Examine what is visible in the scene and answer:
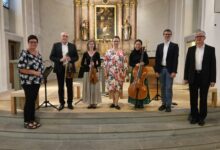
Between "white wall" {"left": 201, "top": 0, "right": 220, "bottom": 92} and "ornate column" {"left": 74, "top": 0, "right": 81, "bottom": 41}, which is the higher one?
"ornate column" {"left": 74, "top": 0, "right": 81, "bottom": 41}

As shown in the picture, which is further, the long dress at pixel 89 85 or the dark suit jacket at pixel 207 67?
the long dress at pixel 89 85

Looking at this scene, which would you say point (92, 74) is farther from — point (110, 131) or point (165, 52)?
point (165, 52)

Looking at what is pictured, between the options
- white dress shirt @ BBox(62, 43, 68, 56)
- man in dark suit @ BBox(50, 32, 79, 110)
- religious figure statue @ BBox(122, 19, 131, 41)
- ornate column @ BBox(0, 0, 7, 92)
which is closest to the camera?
man in dark suit @ BBox(50, 32, 79, 110)

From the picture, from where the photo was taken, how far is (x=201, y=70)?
168 inches

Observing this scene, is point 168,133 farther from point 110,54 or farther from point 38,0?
point 38,0

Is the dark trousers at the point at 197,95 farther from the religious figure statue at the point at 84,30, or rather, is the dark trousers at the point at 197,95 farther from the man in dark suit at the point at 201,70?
the religious figure statue at the point at 84,30

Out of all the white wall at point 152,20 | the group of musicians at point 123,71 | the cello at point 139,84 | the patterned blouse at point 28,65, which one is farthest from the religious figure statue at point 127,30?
the patterned blouse at point 28,65

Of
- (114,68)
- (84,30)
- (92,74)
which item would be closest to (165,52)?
(114,68)

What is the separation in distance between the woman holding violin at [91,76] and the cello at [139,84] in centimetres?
75

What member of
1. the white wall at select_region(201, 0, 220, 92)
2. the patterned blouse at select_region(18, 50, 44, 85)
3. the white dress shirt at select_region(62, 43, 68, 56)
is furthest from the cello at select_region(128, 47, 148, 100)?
the white wall at select_region(201, 0, 220, 92)

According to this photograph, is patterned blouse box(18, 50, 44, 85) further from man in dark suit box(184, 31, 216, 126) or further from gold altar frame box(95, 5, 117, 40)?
gold altar frame box(95, 5, 117, 40)

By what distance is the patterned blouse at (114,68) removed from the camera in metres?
5.04

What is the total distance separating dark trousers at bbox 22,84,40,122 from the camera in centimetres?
421

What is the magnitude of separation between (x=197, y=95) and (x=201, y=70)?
0.45 m
